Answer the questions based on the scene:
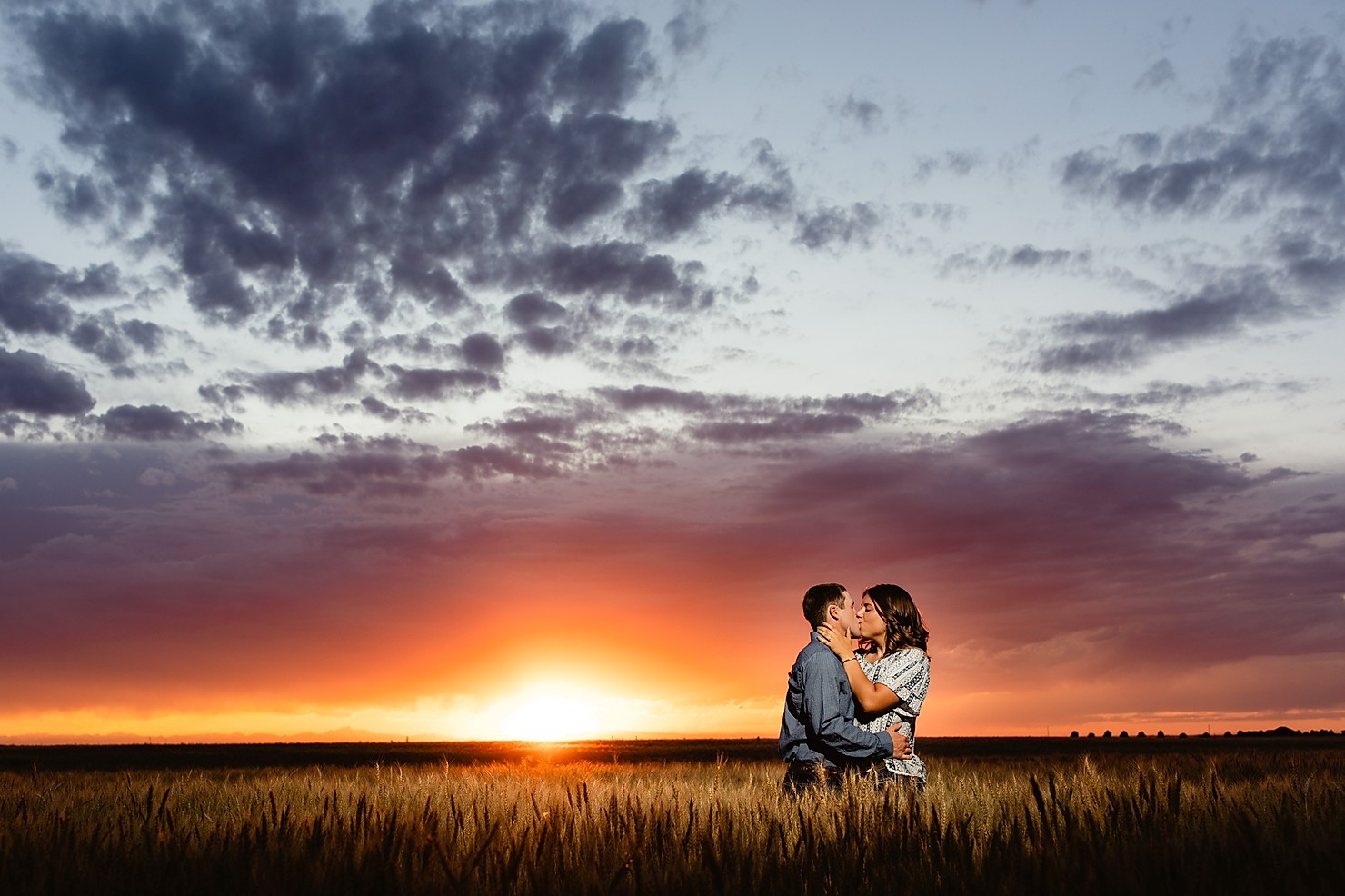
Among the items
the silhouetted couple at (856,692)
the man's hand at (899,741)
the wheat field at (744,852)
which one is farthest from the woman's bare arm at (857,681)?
the wheat field at (744,852)

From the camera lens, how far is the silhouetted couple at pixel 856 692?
23.8ft

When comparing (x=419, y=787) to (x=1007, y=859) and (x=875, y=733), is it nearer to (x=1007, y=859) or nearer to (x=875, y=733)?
(x=875, y=733)

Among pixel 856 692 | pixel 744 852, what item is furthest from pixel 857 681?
pixel 744 852

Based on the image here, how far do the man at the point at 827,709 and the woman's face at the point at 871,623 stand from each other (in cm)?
17

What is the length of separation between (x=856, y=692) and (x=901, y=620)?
76 cm

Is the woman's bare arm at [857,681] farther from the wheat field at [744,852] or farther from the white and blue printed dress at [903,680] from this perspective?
the wheat field at [744,852]

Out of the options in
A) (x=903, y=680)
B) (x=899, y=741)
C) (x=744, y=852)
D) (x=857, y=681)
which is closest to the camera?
(x=744, y=852)

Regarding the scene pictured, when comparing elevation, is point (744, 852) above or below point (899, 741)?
below

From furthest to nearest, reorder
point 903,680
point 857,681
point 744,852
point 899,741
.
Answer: point 899,741
point 903,680
point 857,681
point 744,852

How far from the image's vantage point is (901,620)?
7.66 metres

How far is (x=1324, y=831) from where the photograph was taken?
518cm

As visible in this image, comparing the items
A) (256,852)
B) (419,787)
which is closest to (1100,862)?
(256,852)

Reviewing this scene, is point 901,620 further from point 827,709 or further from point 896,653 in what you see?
point 827,709

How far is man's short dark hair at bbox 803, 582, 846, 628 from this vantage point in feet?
24.2
